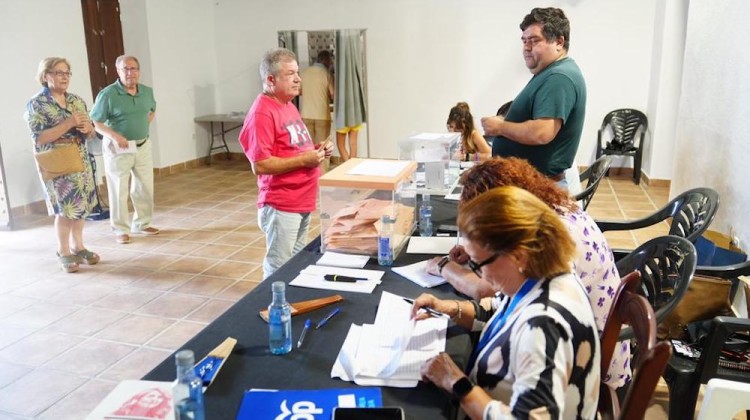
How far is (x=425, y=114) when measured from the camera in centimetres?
791

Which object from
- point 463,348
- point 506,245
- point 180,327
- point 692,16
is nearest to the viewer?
point 506,245

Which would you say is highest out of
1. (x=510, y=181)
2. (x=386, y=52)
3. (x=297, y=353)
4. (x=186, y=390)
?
(x=386, y=52)

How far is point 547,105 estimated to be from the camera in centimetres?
262

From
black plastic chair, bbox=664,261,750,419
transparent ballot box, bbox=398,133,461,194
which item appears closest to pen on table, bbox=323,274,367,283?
black plastic chair, bbox=664,261,750,419

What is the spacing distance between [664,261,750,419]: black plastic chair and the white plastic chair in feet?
1.27

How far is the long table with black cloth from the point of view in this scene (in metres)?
1.27

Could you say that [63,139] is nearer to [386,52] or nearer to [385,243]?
[385,243]

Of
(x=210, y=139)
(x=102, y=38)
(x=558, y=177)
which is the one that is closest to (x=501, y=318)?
(x=558, y=177)

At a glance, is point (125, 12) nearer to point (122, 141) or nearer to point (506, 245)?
point (122, 141)

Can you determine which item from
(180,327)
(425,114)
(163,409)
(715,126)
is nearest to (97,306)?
(180,327)

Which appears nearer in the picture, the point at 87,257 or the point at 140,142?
the point at 87,257

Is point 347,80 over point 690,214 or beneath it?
over

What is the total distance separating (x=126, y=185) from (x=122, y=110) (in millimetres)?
640

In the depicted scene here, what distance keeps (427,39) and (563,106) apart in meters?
5.36
